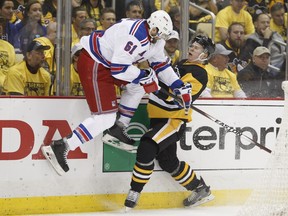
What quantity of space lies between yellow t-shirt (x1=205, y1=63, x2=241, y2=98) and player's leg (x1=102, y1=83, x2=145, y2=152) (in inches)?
26.7

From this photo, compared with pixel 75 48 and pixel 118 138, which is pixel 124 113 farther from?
pixel 75 48

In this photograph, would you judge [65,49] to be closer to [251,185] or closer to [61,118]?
[61,118]

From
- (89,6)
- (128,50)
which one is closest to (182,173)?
(128,50)

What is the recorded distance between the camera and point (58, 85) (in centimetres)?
556

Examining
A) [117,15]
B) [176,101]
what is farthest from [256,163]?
[117,15]

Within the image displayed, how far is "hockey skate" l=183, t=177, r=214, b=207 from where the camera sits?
5840 millimetres

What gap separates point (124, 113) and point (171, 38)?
2.35 ft

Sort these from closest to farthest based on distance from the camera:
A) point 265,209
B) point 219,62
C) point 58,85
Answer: point 265,209 → point 58,85 → point 219,62

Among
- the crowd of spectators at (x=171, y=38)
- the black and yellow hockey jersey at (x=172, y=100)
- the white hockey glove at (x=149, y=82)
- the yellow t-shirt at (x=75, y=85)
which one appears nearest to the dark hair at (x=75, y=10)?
the crowd of spectators at (x=171, y=38)

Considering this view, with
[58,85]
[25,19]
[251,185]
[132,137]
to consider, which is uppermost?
[25,19]

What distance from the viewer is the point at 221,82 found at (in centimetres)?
611

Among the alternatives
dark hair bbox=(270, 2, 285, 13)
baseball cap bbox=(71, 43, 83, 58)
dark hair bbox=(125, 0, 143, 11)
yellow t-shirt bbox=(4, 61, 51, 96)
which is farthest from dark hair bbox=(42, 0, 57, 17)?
dark hair bbox=(270, 2, 285, 13)

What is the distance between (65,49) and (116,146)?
72cm

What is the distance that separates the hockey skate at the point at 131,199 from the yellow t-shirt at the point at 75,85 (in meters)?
0.73
